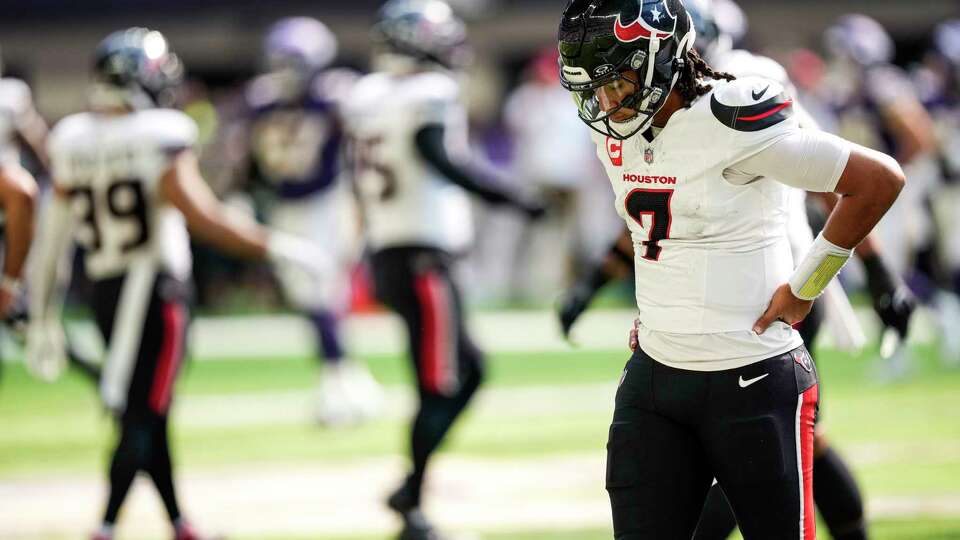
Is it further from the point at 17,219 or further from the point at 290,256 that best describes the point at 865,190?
the point at 17,219

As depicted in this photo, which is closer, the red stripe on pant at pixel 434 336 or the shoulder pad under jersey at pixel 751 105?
the shoulder pad under jersey at pixel 751 105

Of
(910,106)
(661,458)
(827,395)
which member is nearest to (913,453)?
(827,395)

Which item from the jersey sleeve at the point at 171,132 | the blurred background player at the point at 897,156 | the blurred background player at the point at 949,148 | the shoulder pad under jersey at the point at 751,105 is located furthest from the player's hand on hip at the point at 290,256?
the blurred background player at the point at 949,148

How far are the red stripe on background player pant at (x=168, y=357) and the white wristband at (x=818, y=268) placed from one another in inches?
108

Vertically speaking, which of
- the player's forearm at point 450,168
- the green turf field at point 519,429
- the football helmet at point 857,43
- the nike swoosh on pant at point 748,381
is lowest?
the green turf field at point 519,429

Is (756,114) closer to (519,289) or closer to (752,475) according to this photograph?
(752,475)

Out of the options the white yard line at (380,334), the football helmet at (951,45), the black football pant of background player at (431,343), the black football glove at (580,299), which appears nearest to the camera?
the black football glove at (580,299)

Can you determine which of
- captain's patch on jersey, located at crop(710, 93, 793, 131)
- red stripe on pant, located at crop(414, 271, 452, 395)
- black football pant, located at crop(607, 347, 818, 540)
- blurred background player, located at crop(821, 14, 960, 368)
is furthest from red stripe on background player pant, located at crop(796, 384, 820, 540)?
blurred background player, located at crop(821, 14, 960, 368)

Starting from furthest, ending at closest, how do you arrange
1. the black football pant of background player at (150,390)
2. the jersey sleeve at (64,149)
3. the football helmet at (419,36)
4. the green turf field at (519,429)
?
1. the football helmet at (419,36)
2. the green turf field at (519,429)
3. the jersey sleeve at (64,149)
4. the black football pant of background player at (150,390)

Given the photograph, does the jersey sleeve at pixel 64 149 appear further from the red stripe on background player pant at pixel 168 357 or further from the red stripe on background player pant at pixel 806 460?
the red stripe on background player pant at pixel 806 460

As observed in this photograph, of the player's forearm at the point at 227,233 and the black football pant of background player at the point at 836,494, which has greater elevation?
the player's forearm at the point at 227,233

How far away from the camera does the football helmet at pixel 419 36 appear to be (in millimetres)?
6836

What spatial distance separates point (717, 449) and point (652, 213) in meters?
0.59

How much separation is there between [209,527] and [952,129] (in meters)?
6.19
